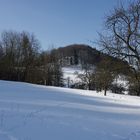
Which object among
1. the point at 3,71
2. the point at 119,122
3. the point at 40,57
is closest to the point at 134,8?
the point at 119,122

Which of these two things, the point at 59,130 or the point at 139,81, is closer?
the point at 59,130

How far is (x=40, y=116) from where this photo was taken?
973cm

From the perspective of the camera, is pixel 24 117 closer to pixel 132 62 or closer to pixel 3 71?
pixel 132 62

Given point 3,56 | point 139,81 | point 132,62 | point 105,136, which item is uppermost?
point 3,56

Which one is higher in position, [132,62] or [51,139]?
[132,62]

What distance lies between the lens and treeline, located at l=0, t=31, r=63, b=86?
57975 millimetres

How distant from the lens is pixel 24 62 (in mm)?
61531

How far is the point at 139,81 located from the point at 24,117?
15803 millimetres

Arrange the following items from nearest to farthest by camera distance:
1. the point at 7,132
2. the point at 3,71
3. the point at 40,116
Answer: the point at 7,132, the point at 40,116, the point at 3,71

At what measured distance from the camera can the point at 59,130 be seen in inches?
324

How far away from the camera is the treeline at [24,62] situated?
58.0 metres

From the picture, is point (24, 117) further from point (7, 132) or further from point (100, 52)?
point (100, 52)

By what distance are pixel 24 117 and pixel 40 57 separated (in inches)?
2162

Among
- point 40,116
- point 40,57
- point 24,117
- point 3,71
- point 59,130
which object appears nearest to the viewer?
point 59,130
